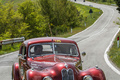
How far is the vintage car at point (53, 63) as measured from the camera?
16.8ft

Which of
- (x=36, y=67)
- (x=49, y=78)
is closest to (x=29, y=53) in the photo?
(x=36, y=67)

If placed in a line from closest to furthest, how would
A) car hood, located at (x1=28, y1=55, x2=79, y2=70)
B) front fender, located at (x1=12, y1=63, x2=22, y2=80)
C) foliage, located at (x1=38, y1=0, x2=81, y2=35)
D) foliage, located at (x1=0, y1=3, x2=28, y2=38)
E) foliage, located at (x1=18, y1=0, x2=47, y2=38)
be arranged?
1. car hood, located at (x1=28, y1=55, x2=79, y2=70)
2. front fender, located at (x1=12, y1=63, x2=22, y2=80)
3. foliage, located at (x1=0, y1=3, x2=28, y2=38)
4. foliage, located at (x1=38, y1=0, x2=81, y2=35)
5. foliage, located at (x1=18, y1=0, x2=47, y2=38)

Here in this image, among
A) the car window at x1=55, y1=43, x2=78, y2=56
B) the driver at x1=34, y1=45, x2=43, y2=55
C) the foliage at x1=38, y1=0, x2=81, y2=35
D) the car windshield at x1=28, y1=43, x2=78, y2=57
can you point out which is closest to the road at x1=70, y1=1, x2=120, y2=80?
the car window at x1=55, y1=43, x2=78, y2=56

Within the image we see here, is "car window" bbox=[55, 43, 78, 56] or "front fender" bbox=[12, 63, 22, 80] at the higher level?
"car window" bbox=[55, 43, 78, 56]

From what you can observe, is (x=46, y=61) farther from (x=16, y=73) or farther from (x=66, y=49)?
(x=16, y=73)

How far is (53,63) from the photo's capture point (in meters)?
5.65

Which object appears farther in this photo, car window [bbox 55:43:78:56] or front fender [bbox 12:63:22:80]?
front fender [bbox 12:63:22:80]

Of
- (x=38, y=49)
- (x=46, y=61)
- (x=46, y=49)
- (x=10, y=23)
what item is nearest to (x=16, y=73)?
(x=38, y=49)

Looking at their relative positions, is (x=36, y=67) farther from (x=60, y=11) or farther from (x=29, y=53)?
(x=60, y=11)

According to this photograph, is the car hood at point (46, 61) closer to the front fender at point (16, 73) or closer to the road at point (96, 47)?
the front fender at point (16, 73)

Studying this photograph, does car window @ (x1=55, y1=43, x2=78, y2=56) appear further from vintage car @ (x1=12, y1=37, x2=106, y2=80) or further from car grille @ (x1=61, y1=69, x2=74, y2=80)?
car grille @ (x1=61, y1=69, x2=74, y2=80)

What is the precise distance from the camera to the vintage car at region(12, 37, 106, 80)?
5.11 metres

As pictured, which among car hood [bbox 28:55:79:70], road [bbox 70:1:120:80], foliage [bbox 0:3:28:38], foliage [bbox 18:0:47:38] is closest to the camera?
car hood [bbox 28:55:79:70]

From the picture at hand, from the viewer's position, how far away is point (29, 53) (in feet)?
21.7
